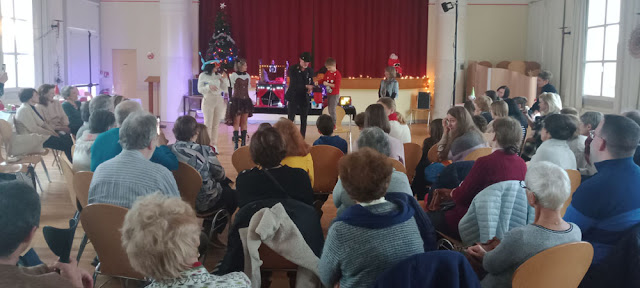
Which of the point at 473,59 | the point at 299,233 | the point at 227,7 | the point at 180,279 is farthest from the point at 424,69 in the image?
the point at 180,279

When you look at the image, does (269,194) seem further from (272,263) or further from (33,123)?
(33,123)

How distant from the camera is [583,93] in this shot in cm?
1115

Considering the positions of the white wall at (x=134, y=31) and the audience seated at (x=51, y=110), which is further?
the white wall at (x=134, y=31)

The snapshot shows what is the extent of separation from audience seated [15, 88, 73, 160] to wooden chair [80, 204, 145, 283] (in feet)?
12.9

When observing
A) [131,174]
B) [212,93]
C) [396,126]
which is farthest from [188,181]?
[212,93]

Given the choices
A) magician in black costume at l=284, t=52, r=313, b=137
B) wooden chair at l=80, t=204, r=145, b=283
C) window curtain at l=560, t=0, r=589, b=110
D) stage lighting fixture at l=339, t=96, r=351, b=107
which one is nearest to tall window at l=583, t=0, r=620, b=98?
window curtain at l=560, t=0, r=589, b=110

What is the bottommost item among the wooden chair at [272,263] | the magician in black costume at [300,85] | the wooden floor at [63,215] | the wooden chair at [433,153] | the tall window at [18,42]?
the wooden floor at [63,215]

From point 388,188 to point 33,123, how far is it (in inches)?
195

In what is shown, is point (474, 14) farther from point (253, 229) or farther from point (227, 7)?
point (253, 229)

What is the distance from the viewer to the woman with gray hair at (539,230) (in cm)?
225

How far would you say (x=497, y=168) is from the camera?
327 cm

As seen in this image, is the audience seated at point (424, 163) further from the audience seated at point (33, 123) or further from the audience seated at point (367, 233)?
the audience seated at point (33, 123)

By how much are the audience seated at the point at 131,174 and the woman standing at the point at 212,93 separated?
222 inches

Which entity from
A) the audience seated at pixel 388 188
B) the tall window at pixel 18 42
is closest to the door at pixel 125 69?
the tall window at pixel 18 42
